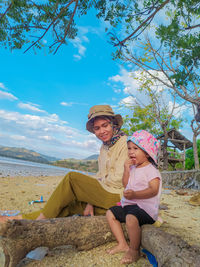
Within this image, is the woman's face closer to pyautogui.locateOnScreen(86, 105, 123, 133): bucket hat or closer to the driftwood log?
pyautogui.locateOnScreen(86, 105, 123, 133): bucket hat

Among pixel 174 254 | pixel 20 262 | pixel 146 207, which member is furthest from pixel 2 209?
pixel 174 254

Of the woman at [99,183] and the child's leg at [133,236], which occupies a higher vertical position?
the woman at [99,183]

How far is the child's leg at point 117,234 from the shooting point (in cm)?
183

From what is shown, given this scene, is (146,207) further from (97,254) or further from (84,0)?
(84,0)

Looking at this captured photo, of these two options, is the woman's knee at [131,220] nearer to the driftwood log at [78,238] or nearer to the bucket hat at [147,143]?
the driftwood log at [78,238]

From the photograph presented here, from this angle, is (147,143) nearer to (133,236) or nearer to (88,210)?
(133,236)

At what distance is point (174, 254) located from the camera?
1.35 metres

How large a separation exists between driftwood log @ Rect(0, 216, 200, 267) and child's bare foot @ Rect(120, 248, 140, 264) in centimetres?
11

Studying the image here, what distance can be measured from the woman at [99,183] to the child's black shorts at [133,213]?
36 centimetres

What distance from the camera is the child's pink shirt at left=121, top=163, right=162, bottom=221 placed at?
196cm

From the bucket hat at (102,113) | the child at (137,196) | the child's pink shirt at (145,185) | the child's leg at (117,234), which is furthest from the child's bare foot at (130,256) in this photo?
the bucket hat at (102,113)

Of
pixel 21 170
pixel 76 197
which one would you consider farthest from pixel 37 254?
pixel 21 170

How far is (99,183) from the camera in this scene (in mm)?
2328

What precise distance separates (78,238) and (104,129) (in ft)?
4.38
